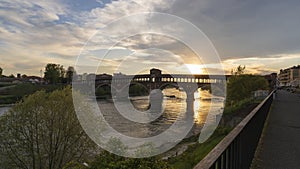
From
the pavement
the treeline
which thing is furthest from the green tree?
the treeline

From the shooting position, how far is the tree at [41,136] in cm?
2009

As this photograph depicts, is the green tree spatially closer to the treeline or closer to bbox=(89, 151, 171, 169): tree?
bbox=(89, 151, 171, 169): tree

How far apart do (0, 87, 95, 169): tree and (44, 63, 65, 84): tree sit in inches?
3119

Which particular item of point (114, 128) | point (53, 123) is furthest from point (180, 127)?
point (53, 123)

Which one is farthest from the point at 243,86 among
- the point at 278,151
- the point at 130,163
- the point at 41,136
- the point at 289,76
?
the point at 289,76

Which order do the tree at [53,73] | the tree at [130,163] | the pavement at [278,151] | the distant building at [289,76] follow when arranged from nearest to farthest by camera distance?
1. the pavement at [278,151]
2. the tree at [130,163]
3. the tree at [53,73]
4. the distant building at [289,76]

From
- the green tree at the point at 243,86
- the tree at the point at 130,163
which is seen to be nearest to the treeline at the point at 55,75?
the green tree at the point at 243,86

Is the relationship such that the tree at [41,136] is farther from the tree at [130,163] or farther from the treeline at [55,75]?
the treeline at [55,75]

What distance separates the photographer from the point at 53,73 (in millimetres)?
98625

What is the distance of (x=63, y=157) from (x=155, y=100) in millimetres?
54569

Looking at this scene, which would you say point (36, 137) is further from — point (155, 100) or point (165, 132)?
point (155, 100)

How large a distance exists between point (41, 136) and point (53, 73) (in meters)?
82.3

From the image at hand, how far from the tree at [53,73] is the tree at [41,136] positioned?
79227 millimetres

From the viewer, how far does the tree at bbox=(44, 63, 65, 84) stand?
98.2 meters
